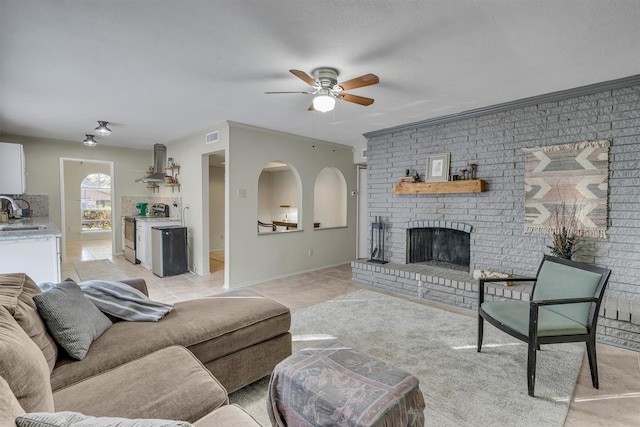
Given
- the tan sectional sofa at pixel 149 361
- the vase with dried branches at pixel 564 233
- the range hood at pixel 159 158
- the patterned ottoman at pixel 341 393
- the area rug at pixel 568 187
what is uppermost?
the range hood at pixel 159 158

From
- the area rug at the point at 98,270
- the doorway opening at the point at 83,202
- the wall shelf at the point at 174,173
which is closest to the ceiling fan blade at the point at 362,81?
the wall shelf at the point at 174,173

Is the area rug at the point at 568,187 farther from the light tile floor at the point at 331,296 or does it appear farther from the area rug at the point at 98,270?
the area rug at the point at 98,270

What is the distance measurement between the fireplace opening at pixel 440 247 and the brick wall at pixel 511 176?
188 millimetres

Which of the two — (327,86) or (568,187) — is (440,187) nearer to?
(568,187)

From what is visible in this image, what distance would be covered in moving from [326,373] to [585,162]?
11.0 ft

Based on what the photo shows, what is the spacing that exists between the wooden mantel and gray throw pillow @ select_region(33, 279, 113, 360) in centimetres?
375

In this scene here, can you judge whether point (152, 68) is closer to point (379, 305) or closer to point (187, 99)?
point (187, 99)

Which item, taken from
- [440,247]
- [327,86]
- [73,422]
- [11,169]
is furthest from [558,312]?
[11,169]

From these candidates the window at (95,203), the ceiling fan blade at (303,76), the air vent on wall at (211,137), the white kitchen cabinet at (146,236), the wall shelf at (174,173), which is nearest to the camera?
the ceiling fan blade at (303,76)

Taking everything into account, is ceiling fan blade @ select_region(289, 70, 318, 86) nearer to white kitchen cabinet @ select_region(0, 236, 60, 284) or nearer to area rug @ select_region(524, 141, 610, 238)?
area rug @ select_region(524, 141, 610, 238)

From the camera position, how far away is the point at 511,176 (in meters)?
3.59

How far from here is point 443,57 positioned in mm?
2420

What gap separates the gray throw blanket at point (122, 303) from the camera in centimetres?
198

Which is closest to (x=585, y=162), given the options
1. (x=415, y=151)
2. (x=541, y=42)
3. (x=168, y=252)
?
(x=541, y=42)
